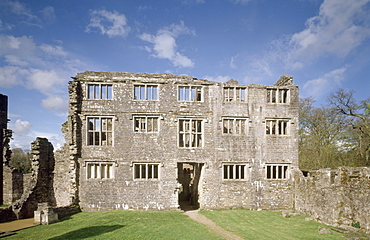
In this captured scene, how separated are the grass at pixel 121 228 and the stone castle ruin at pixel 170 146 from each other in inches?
113

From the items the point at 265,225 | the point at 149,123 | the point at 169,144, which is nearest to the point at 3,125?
the point at 149,123

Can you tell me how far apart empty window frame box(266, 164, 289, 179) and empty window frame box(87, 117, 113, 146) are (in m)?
14.4

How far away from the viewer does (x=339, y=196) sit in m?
14.1

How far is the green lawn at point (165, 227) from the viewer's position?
11.8 metres

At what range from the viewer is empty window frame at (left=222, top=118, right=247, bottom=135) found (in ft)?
65.8

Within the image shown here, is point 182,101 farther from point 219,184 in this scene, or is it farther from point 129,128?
point 219,184

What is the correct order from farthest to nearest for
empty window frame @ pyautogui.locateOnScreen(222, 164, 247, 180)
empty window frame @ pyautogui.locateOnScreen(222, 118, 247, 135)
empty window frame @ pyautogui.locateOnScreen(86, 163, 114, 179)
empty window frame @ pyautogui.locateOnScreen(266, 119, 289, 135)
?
empty window frame @ pyautogui.locateOnScreen(266, 119, 289, 135) < empty window frame @ pyautogui.locateOnScreen(222, 118, 247, 135) < empty window frame @ pyautogui.locateOnScreen(222, 164, 247, 180) < empty window frame @ pyautogui.locateOnScreen(86, 163, 114, 179)

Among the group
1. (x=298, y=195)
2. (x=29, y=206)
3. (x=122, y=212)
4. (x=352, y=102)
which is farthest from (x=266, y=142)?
(x=29, y=206)

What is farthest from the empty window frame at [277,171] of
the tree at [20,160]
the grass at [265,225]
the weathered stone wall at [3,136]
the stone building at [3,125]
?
the tree at [20,160]

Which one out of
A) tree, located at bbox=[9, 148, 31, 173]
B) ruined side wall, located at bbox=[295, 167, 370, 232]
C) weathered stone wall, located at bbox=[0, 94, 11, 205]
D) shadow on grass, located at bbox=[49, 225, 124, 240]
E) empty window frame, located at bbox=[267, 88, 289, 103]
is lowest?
tree, located at bbox=[9, 148, 31, 173]

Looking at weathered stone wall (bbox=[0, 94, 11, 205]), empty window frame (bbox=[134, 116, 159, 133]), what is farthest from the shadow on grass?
weathered stone wall (bbox=[0, 94, 11, 205])

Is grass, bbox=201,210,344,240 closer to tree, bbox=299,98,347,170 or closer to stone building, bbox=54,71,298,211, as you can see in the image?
stone building, bbox=54,71,298,211

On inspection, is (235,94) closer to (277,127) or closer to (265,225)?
(277,127)

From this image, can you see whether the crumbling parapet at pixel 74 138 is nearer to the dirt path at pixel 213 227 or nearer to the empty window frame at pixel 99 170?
the empty window frame at pixel 99 170
